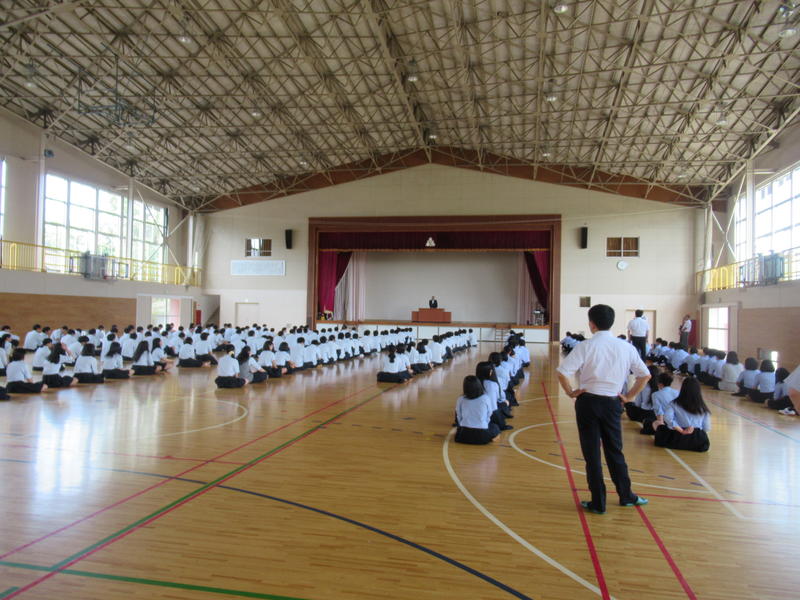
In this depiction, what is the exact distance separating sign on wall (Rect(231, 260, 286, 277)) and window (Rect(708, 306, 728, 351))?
64.5 ft

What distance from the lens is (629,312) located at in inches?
942

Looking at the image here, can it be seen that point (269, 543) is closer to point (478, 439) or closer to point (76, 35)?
point (478, 439)

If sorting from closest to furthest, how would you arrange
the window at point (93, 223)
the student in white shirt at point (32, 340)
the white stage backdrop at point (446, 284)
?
the student in white shirt at point (32, 340) < the window at point (93, 223) < the white stage backdrop at point (446, 284)

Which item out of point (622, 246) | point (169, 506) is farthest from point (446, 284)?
point (169, 506)

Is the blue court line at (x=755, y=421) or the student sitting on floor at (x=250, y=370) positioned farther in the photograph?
the student sitting on floor at (x=250, y=370)

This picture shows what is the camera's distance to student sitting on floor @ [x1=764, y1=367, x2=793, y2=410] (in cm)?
923

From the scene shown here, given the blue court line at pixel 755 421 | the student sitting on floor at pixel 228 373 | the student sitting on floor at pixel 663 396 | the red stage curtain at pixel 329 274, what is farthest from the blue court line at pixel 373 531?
the red stage curtain at pixel 329 274

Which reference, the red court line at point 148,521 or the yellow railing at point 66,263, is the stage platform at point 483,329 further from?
the red court line at point 148,521

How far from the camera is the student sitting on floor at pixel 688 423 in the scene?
622 centimetres

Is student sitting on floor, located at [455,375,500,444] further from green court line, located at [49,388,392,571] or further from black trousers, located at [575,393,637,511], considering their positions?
black trousers, located at [575,393,637,511]

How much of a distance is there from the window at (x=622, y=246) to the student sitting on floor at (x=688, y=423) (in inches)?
758

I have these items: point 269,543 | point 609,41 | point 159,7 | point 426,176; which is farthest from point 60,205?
point 269,543

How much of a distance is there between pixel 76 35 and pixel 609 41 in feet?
47.8

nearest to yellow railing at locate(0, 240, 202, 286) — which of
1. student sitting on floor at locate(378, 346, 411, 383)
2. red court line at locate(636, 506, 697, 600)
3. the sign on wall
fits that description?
the sign on wall
